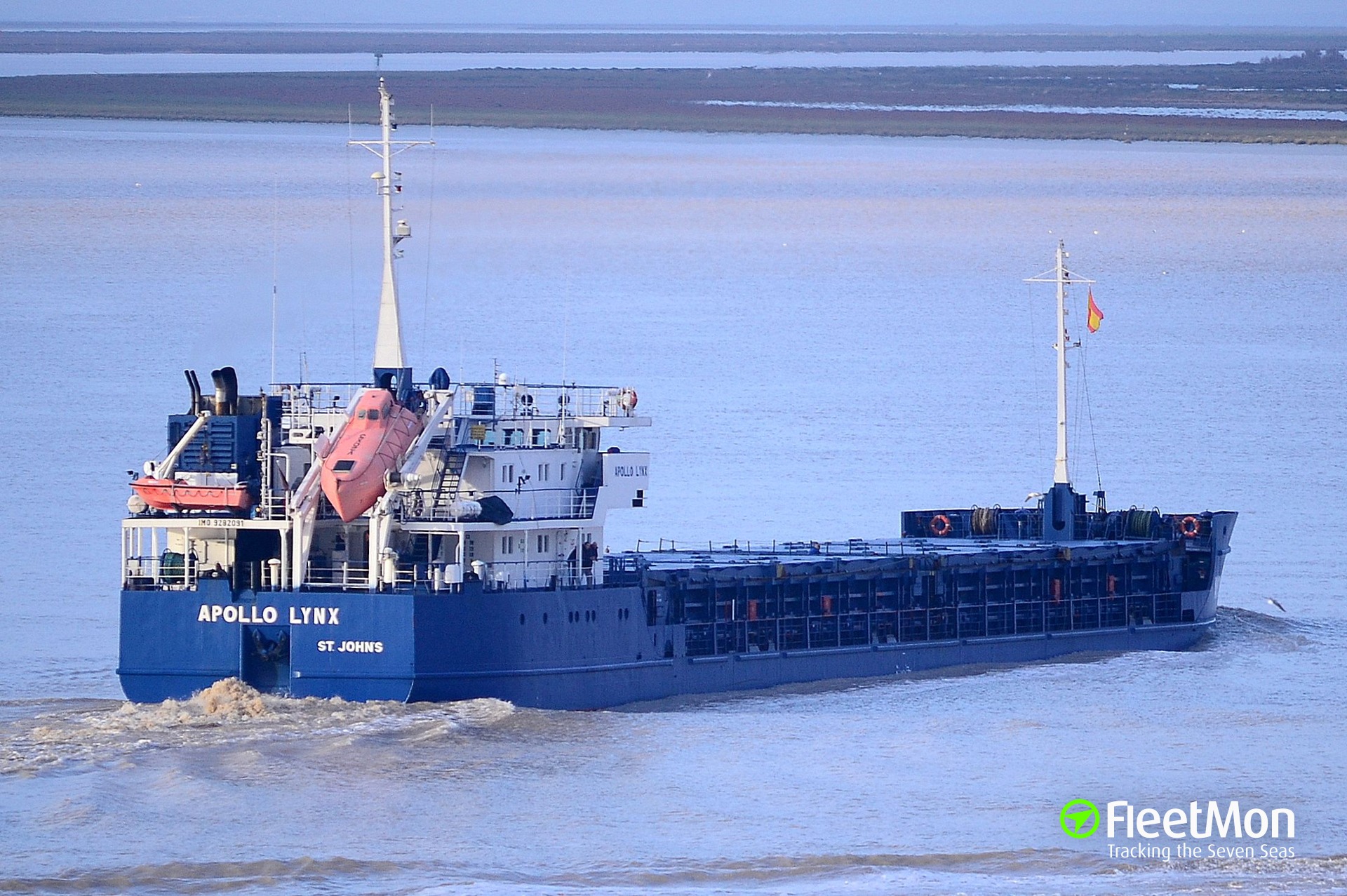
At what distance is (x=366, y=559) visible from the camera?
38406mm

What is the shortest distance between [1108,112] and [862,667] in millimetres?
147047

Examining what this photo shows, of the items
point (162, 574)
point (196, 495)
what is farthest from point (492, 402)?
point (162, 574)

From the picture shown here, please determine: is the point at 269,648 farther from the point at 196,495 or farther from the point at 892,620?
the point at 892,620

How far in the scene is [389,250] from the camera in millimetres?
40094

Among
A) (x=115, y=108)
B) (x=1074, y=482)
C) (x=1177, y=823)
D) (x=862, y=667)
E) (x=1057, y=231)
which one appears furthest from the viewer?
(x=115, y=108)

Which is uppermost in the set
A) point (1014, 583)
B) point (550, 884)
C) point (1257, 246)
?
point (1257, 246)

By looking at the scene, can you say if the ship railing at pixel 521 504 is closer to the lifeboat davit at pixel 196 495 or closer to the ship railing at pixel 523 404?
the ship railing at pixel 523 404

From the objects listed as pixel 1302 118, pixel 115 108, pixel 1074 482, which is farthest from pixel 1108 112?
pixel 1074 482

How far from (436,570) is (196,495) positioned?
132 inches

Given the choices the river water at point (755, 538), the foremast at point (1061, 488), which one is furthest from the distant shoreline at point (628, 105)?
the foremast at point (1061, 488)

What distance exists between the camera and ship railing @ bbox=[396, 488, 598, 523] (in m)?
38.1

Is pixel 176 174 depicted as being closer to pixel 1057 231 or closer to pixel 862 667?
pixel 1057 231

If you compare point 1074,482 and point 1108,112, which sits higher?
point 1108,112

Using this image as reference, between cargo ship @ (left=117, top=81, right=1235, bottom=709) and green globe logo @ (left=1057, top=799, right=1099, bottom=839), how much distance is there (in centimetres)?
783
